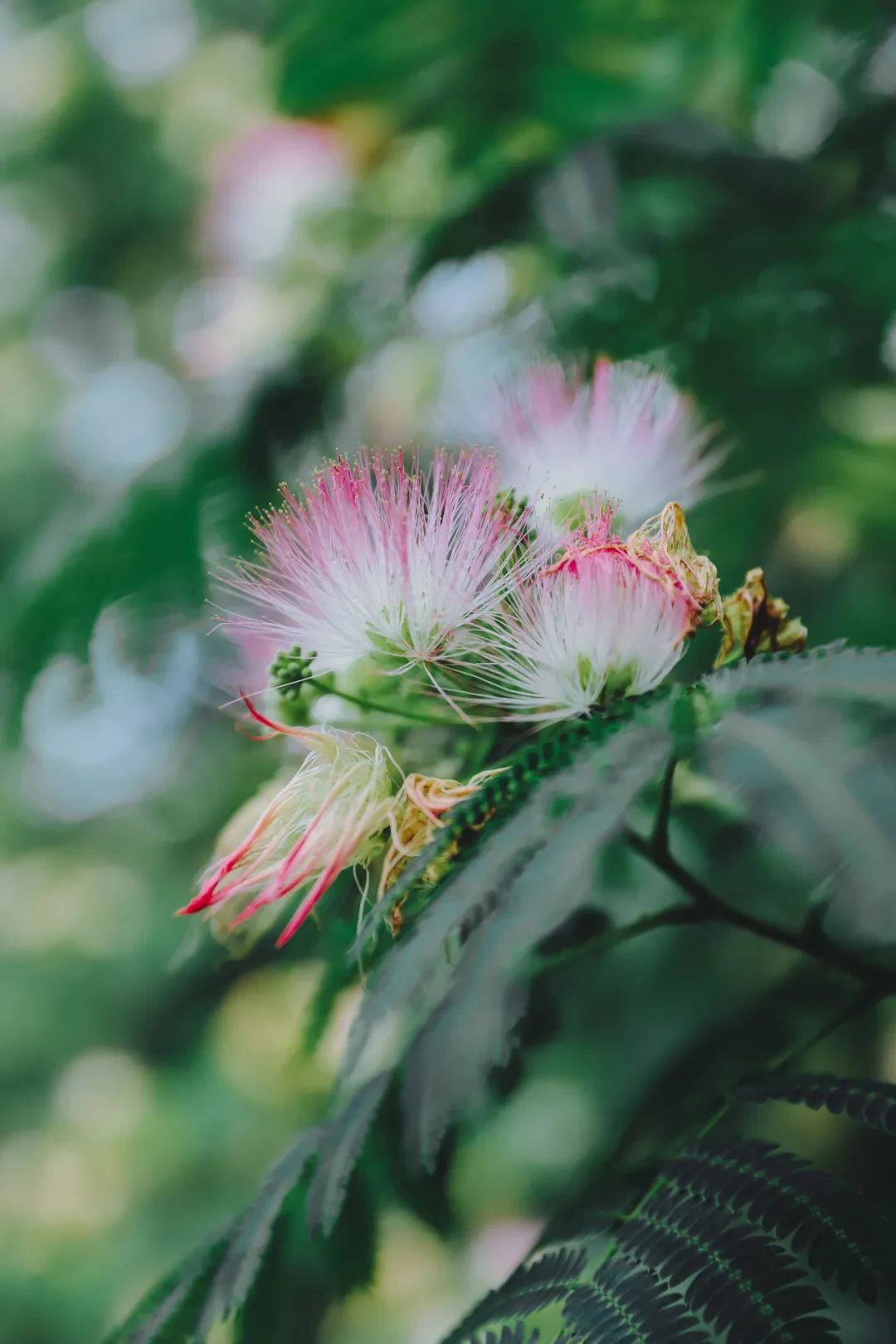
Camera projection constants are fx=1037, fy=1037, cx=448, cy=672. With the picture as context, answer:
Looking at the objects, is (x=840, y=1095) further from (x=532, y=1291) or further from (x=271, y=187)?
(x=271, y=187)

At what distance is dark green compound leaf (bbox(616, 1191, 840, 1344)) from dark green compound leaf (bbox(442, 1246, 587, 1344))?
2 centimetres

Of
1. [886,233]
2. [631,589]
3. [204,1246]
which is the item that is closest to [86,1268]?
[204,1246]

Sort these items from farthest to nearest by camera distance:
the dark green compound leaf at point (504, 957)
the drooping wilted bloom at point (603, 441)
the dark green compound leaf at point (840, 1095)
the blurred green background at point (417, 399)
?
the blurred green background at point (417, 399) < the drooping wilted bloom at point (603, 441) < the dark green compound leaf at point (840, 1095) < the dark green compound leaf at point (504, 957)

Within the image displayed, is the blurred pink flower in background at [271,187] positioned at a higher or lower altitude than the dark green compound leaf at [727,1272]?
higher

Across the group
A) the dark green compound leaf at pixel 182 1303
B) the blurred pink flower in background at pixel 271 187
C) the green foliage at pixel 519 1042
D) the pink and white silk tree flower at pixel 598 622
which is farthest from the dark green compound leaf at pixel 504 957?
the blurred pink flower in background at pixel 271 187

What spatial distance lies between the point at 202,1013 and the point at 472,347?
86cm

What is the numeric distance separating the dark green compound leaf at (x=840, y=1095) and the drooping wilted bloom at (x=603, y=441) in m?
0.25

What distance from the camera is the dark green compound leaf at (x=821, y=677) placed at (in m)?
Result: 0.29

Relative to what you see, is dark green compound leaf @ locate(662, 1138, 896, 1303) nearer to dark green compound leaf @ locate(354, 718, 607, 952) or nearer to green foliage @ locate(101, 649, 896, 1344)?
green foliage @ locate(101, 649, 896, 1344)

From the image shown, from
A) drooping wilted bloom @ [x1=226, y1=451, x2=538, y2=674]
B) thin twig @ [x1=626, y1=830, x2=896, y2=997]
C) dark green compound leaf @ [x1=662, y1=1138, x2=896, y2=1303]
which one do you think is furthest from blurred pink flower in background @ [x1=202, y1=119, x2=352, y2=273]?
dark green compound leaf @ [x1=662, y1=1138, x2=896, y2=1303]

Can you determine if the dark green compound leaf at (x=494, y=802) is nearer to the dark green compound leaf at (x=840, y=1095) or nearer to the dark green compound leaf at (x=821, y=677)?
the dark green compound leaf at (x=821, y=677)

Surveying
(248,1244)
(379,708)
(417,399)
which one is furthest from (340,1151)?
(417,399)

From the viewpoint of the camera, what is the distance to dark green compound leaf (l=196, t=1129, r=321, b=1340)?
432 mm

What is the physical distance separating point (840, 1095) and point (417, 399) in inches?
29.3
